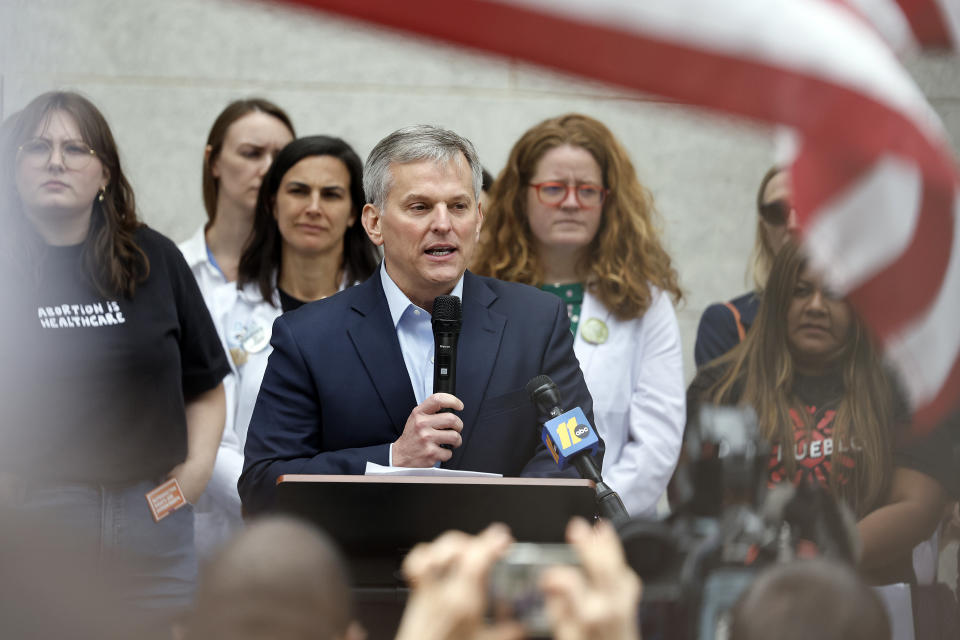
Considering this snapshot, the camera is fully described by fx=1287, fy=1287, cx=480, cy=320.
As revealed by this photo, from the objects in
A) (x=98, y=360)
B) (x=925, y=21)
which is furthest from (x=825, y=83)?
(x=98, y=360)

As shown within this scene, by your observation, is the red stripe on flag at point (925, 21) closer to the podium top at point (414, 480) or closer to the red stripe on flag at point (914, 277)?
the red stripe on flag at point (914, 277)

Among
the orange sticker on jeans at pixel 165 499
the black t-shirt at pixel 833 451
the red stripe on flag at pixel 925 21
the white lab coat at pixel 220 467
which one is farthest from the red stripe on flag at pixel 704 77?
the white lab coat at pixel 220 467

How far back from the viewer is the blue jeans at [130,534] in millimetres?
3982

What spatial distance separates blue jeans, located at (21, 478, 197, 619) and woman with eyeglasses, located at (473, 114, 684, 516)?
1.64m

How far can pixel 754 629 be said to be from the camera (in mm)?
2066

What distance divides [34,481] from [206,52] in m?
4.01

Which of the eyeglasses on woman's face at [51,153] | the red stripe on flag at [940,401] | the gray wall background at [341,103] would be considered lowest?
the red stripe on flag at [940,401]

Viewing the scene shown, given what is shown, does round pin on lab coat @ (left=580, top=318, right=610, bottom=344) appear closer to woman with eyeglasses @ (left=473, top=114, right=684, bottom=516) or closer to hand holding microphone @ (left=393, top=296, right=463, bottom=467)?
woman with eyeglasses @ (left=473, top=114, right=684, bottom=516)

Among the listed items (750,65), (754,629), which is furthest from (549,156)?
(754,629)

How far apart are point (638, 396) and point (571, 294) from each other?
490 mm

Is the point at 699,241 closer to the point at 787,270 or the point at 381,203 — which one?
the point at 787,270

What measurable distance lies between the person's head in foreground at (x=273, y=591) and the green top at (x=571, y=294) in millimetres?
3104

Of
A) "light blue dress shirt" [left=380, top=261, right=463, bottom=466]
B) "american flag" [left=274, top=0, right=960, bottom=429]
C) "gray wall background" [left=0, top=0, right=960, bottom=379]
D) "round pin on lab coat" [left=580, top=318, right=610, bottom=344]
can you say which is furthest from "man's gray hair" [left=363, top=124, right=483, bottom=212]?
"gray wall background" [left=0, top=0, right=960, bottom=379]

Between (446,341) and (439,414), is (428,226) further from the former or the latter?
(439,414)
